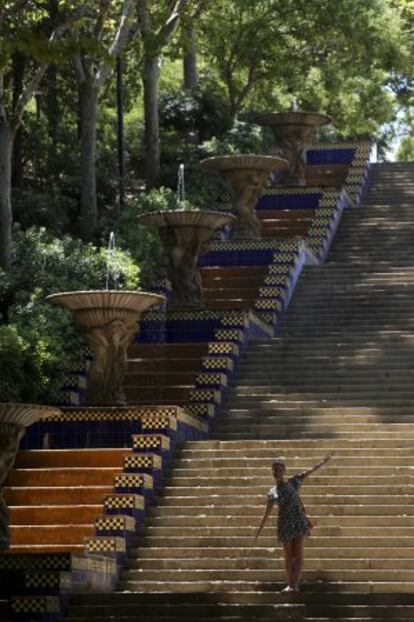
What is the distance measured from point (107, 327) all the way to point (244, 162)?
8.39m

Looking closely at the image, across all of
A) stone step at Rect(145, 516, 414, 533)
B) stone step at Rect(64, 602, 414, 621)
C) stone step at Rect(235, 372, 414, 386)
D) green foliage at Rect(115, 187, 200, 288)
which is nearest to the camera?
stone step at Rect(64, 602, 414, 621)

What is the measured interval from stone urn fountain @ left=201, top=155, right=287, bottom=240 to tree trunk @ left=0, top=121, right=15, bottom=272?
446 cm

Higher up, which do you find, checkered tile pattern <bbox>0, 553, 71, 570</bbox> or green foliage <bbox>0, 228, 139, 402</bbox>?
green foliage <bbox>0, 228, 139, 402</bbox>

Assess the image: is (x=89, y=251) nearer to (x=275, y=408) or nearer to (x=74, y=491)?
(x=275, y=408)

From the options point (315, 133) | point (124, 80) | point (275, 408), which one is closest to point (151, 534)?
point (275, 408)

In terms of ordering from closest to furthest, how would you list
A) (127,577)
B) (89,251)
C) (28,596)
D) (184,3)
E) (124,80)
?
(28,596) < (127,577) < (89,251) < (184,3) < (124,80)

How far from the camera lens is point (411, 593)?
19016 mm

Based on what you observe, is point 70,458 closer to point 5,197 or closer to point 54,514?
point 54,514

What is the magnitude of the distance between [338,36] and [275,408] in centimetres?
1618

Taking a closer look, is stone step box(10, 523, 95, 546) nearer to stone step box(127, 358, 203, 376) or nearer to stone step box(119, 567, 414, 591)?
stone step box(119, 567, 414, 591)

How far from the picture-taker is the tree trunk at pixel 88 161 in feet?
→ 106

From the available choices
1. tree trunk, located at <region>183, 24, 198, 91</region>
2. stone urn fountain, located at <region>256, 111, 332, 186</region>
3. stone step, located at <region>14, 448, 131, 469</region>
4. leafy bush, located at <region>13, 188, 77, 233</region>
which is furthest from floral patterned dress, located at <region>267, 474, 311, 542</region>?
tree trunk, located at <region>183, 24, 198, 91</region>

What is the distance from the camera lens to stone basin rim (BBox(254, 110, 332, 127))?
3669 centimetres

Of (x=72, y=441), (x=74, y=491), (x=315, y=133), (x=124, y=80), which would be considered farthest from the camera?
(x=124, y=80)
